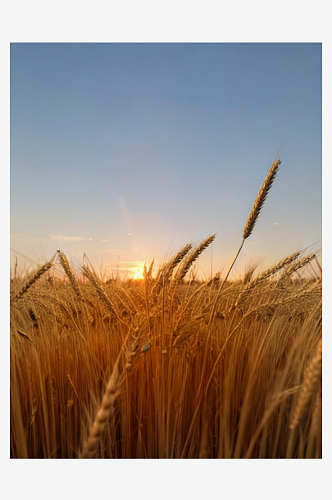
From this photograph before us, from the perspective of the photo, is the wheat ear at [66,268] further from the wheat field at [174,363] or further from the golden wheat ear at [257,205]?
the golden wheat ear at [257,205]

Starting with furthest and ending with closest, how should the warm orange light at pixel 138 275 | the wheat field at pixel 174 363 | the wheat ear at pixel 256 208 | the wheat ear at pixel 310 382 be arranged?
the warm orange light at pixel 138 275, the wheat ear at pixel 256 208, the wheat field at pixel 174 363, the wheat ear at pixel 310 382

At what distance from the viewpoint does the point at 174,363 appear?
1367 millimetres

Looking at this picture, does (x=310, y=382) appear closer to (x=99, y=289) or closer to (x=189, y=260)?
(x=189, y=260)

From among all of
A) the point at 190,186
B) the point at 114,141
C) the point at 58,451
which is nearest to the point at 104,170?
the point at 114,141

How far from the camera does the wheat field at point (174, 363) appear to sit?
127 centimetres

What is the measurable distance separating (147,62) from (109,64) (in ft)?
0.59

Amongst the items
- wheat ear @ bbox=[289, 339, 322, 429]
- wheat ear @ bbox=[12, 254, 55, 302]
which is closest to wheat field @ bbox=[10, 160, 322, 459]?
wheat ear @ bbox=[12, 254, 55, 302]

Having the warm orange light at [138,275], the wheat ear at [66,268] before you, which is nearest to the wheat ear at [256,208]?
the warm orange light at [138,275]

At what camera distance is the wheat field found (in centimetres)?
127

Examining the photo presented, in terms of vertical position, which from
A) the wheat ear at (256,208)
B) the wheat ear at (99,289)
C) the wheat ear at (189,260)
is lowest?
the wheat ear at (99,289)

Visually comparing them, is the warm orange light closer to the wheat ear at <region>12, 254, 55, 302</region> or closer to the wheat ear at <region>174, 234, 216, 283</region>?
the wheat ear at <region>174, 234, 216, 283</region>

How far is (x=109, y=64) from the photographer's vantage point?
Result: 65.5 inches
